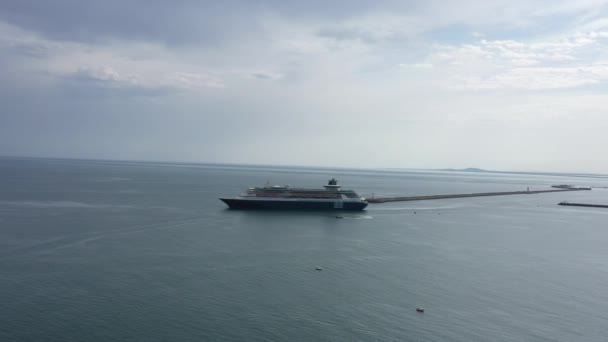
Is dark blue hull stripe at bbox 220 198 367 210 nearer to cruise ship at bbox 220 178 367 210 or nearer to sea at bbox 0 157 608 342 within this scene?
cruise ship at bbox 220 178 367 210

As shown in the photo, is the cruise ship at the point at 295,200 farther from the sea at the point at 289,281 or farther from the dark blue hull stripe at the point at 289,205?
the sea at the point at 289,281

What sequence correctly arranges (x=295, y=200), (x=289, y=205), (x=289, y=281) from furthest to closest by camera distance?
(x=295, y=200) → (x=289, y=205) → (x=289, y=281)

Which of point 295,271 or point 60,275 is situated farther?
point 295,271

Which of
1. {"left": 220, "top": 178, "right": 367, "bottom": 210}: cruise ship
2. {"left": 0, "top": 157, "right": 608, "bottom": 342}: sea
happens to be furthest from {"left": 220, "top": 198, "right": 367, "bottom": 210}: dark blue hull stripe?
{"left": 0, "top": 157, "right": 608, "bottom": 342}: sea

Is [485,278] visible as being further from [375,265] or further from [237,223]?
[237,223]

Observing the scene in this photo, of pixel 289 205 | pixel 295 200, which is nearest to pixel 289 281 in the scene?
pixel 289 205

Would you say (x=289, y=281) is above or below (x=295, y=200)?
below

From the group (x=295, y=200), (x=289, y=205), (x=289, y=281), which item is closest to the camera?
(x=289, y=281)

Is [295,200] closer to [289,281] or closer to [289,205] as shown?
[289,205]

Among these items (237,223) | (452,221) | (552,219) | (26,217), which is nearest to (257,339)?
(237,223)
